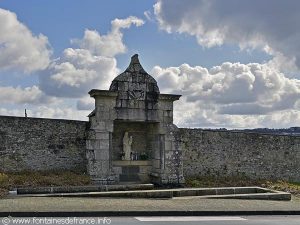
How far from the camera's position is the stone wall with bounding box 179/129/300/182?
20.9 meters

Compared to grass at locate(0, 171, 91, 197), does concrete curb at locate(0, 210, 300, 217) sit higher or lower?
lower

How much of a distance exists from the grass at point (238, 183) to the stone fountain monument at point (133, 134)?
1.20 m

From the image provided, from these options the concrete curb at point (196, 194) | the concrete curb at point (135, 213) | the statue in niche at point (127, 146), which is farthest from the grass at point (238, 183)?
the concrete curb at point (135, 213)

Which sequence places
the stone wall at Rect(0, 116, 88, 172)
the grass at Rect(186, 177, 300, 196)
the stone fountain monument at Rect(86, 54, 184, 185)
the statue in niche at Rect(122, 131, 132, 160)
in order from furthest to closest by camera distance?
the grass at Rect(186, 177, 300, 196) < the statue in niche at Rect(122, 131, 132, 160) < the stone wall at Rect(0, 116, 88, 172) < the stone fountain monument at Rect(86, 54, 184, 185)

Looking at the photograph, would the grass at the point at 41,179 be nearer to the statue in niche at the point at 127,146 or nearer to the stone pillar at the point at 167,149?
the statue in niche at the point at 127,146

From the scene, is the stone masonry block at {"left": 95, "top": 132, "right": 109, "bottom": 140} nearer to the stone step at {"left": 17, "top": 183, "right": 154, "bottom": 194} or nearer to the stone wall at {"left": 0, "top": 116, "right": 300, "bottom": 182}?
the stone wall at {"left": 0, "top": 116, "right": 300, "bottom": 182}

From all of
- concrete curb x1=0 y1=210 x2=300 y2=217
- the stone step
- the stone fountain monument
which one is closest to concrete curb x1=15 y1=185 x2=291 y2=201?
the stone step

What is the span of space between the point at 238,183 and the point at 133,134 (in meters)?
5.09

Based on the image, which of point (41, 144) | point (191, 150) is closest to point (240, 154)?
point (191, 150)

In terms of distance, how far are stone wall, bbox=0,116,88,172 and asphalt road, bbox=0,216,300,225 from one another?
7.94 metres

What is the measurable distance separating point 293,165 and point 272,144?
1818 mm

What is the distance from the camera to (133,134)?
18.6 metres

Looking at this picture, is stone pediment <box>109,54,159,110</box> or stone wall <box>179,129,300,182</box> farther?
stone wall <box>179,129,300,182</box>

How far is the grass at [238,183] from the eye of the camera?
18.7 metres
